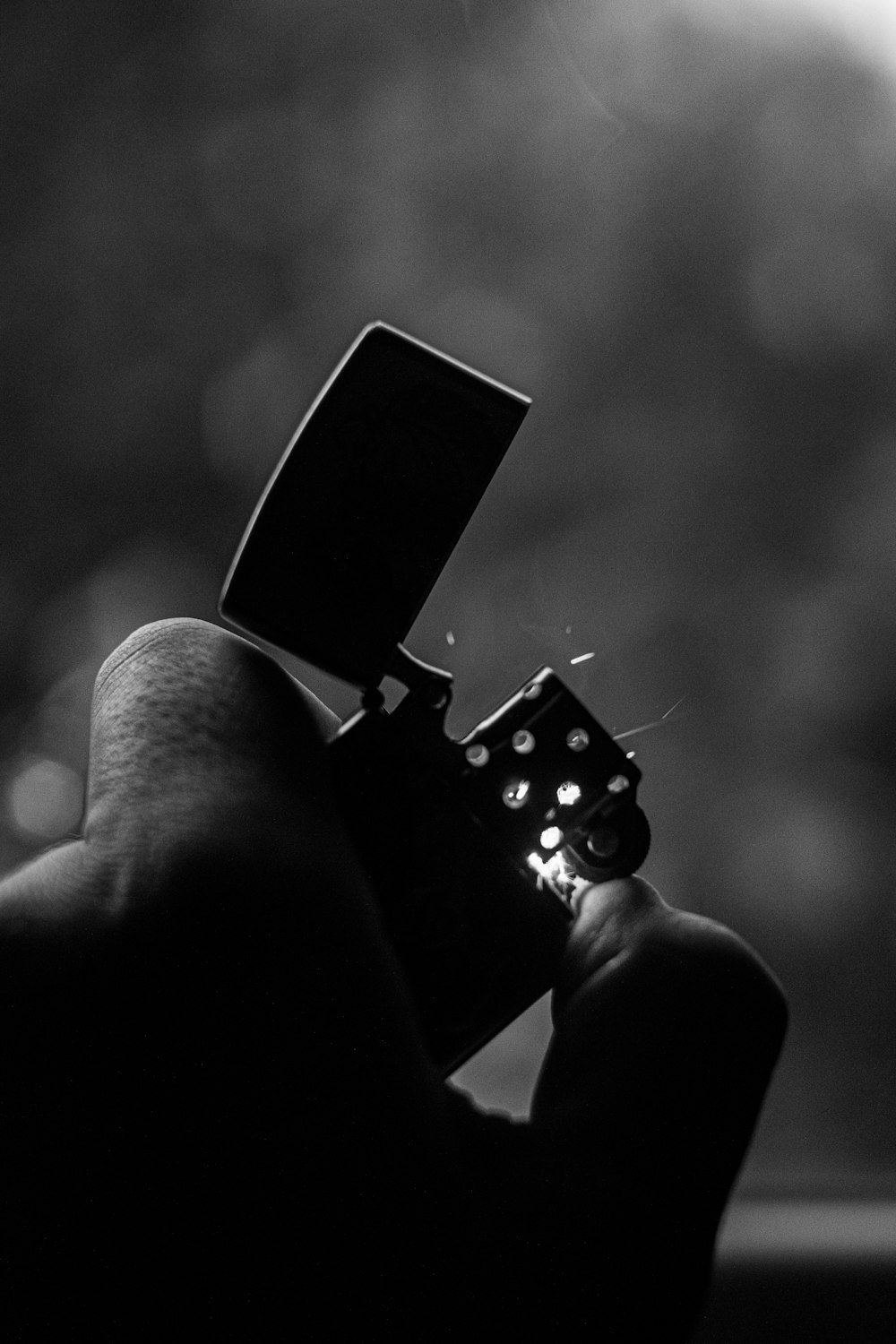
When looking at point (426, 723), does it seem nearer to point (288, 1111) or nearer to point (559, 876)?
point (559, 876)

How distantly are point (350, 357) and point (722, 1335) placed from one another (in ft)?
4.12

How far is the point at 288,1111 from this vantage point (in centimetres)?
41

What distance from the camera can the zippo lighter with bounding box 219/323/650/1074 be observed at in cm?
55

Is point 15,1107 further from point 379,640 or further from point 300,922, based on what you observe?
point 379,640

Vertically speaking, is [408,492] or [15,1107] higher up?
[408,492]

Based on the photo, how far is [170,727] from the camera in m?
0.49

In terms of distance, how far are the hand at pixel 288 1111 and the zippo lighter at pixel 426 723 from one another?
0.29 ft

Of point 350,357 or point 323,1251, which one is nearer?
point 323,1251

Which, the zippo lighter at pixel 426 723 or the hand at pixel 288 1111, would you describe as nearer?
the hand at pixel 288 1111

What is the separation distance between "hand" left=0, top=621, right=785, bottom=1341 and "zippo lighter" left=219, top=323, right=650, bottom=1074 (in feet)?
0.29

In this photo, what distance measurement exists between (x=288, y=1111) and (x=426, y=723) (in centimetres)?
23

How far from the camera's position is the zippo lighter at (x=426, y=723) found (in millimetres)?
550

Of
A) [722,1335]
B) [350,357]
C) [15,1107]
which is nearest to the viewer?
[15,1107]

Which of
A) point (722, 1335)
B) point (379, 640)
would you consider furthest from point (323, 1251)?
point (722, 1335)
